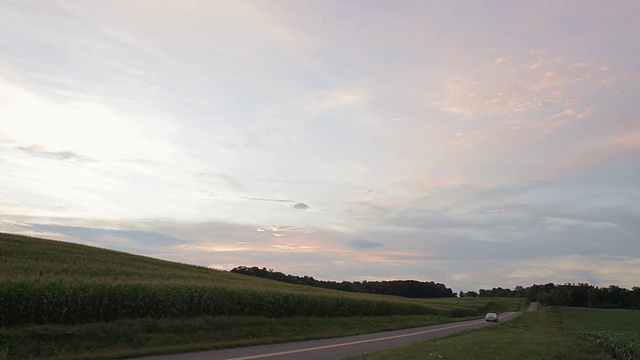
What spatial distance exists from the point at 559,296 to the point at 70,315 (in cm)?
14924

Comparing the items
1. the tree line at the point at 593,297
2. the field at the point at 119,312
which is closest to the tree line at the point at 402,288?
the tree line at the point at 593,297

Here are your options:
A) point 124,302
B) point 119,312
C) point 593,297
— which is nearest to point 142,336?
point 119,312

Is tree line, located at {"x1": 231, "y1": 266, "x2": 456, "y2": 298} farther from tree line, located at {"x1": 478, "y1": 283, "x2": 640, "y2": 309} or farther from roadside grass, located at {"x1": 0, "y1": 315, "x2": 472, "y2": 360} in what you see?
roadside grass, located at {"x1": 0, "y1": 315, "x2": 472, "y2": 360}

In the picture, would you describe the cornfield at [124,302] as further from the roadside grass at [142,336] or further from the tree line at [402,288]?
the tree line at [402,288]

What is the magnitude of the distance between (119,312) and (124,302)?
48 cm

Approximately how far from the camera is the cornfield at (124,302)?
17.8 m

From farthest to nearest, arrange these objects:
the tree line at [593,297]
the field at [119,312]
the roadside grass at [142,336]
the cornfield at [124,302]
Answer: the tree line at [593,297], the cornfield at [124,302], the field at [119,312], the roadside grass at [142,336]

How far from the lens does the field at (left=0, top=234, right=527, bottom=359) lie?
16922mm

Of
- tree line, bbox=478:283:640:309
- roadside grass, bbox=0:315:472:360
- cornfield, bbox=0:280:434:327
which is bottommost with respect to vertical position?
roadside grass, bbox=0:315:472:360

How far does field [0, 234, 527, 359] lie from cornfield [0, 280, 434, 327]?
0.12 ft

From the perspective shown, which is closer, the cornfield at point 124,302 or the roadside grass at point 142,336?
the roadside grass at point 142,336

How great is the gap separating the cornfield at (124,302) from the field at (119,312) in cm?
4

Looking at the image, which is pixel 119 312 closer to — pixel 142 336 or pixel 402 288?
pixel 142 336

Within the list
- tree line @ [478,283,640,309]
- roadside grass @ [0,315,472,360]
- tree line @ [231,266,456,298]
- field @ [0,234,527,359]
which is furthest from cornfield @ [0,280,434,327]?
tree line @ [478,283,640,309]
